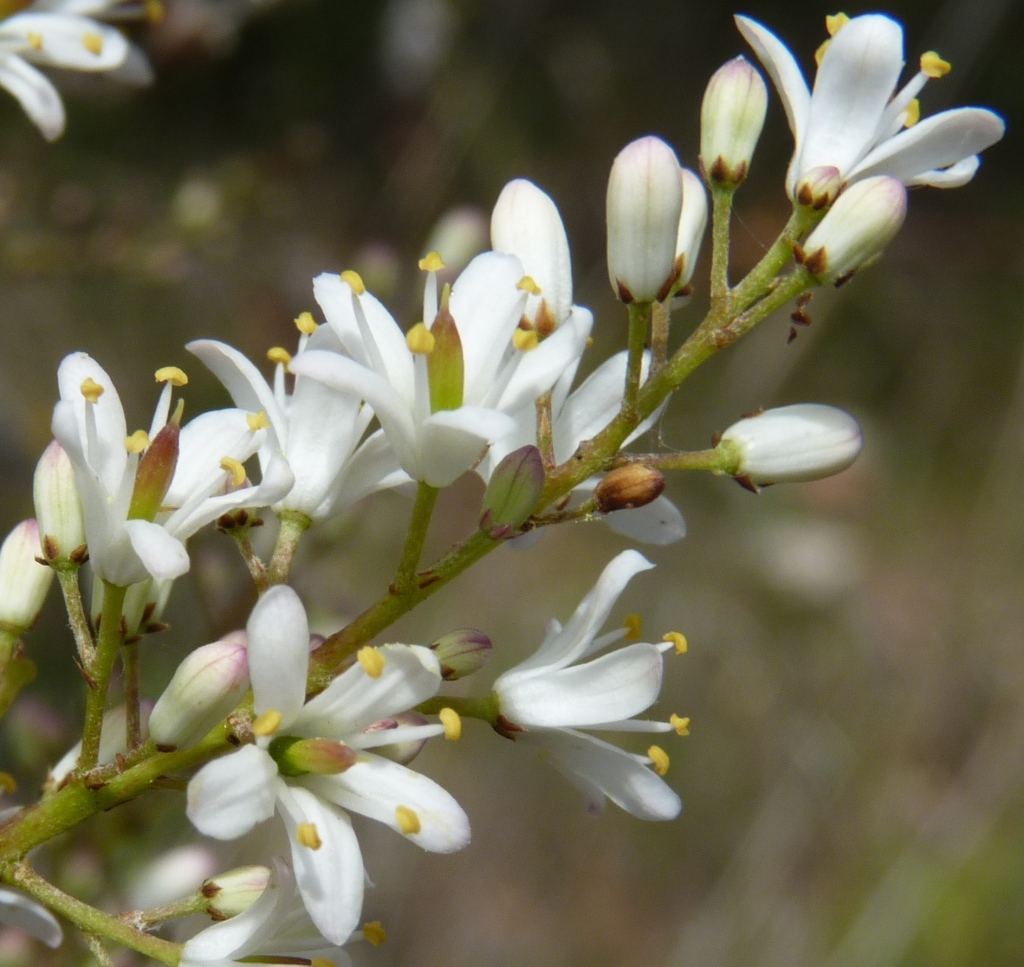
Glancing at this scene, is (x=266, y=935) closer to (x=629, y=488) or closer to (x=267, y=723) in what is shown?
(x=267, y=723)

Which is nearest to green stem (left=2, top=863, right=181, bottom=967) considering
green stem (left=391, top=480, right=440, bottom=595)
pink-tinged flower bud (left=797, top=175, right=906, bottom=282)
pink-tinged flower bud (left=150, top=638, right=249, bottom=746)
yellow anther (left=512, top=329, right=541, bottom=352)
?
pink-tinged flower bud (left=150, top=638, right=249, bottom=746)

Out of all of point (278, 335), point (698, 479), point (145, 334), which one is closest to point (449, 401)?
point (278, 335)

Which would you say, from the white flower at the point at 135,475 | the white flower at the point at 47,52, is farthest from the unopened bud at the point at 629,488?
the white flower at the point at 47,52

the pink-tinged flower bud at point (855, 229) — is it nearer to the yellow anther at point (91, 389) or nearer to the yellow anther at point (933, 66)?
the yellow anther at point (933, 66)

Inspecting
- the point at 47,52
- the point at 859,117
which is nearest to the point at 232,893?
the point at 859,117

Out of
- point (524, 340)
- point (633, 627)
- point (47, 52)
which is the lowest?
point (633, 627)

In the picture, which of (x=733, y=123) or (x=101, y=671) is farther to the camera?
(x=733, y=123)
